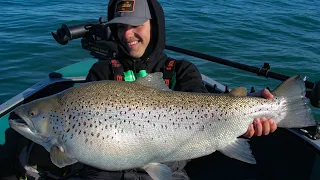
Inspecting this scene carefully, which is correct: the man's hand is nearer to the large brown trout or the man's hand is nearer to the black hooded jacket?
the large brown trout

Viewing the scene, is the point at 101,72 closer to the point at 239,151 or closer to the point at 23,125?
the point at 23,125

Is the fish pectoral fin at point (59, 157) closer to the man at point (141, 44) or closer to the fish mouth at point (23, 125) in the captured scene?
the fish mouth at point (23, 125)

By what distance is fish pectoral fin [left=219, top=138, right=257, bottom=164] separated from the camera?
256cm

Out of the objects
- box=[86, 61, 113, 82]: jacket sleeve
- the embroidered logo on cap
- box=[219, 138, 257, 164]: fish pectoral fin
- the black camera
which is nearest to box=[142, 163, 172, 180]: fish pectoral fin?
box=[219, 138, 257, 164]: fish pectoral fin

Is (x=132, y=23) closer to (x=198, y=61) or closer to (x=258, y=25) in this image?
(x=198, y=61)

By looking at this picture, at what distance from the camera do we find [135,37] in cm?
340

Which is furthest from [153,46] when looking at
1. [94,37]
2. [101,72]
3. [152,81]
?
[94,37]

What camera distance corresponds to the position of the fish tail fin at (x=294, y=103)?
2537 mm

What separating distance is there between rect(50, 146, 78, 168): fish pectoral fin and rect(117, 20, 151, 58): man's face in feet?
4.62

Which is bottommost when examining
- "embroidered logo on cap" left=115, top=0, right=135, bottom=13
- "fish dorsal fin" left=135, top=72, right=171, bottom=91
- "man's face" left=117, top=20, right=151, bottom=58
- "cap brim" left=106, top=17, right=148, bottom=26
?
"fish dorsal fin" left=135, top=72, right=171, bottom=91

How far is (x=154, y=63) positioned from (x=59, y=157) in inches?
61.7

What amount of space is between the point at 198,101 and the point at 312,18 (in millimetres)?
13792

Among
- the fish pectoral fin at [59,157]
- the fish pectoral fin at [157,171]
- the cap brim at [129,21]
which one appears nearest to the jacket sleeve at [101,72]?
the cap brim at [129,21]

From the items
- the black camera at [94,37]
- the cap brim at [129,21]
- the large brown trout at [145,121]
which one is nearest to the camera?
the large brown trout at [145,121]
